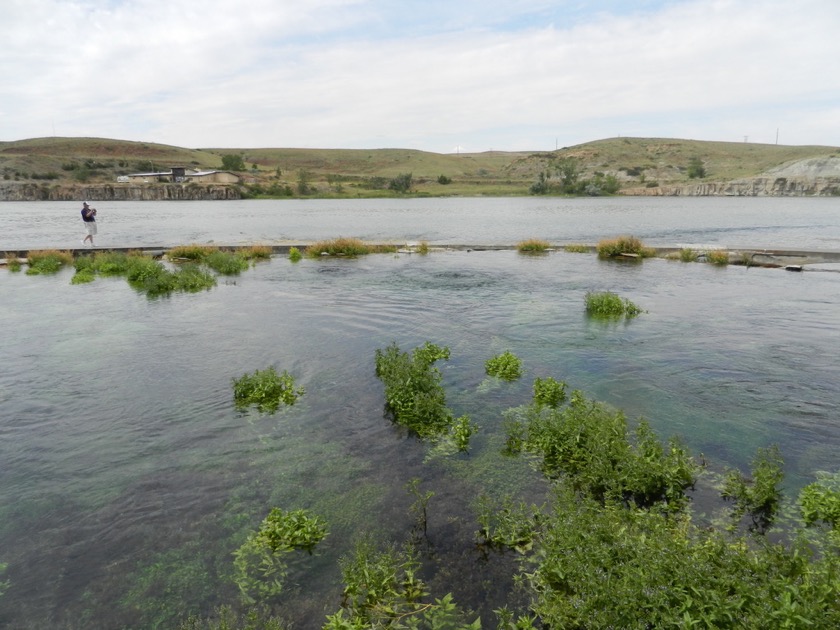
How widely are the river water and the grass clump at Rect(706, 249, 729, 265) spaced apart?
330 centimetres

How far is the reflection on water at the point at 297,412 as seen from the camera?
301 inches

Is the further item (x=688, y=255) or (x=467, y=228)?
(x=467, y=228)

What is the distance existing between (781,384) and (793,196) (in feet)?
452

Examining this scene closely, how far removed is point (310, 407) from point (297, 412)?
384 millimetres

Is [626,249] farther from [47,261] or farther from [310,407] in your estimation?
[47,261]

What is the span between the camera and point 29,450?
10.7 metres

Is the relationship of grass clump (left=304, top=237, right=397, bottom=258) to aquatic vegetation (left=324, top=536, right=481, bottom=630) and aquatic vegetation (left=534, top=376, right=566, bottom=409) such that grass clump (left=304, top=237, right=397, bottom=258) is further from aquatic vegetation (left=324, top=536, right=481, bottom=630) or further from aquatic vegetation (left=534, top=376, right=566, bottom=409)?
aquatic vegetation (left=324, top=536, right=481, bottom=630)

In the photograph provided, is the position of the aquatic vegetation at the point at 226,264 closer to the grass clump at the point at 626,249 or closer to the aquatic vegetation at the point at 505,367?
the aquatic vegetation at the point at 505,367

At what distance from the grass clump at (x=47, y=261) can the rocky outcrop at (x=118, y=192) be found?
9826cm

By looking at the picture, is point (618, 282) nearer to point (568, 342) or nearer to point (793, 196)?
point (568, 342)

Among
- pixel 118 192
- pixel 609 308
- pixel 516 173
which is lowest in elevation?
pixel 609 308

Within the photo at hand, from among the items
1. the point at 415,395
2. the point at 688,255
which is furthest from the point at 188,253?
the point at 688,255

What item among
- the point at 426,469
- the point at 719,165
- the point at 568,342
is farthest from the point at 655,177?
the point at 426,469

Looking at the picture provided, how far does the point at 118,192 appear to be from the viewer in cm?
12112
